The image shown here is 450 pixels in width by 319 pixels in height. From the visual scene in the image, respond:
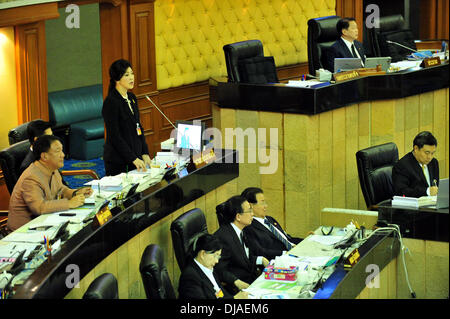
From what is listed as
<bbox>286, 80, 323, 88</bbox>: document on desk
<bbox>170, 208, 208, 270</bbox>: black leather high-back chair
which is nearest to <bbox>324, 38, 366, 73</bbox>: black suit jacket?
<bbox>286, 80, 323, 88</bbox>: document on desk

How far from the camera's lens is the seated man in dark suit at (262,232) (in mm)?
5172

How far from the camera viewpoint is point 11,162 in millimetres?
5145

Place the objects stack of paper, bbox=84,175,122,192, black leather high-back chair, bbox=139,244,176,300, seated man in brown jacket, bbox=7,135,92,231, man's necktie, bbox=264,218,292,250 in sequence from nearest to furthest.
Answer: black leather high-back chair, bbox=139,244,176,300 → seated man in brown jacket, bbox=7,135,92,231 → stack of paper, bbox=84,175,122,192 → man's necktie, bbox=264,218,292,250

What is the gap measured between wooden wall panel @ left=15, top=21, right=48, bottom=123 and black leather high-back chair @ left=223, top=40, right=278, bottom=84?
1510 mm

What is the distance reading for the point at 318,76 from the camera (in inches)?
265

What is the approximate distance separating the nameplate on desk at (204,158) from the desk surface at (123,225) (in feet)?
0.12

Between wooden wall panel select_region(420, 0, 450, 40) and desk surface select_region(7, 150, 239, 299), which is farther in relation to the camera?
wooden wall panel select_region(420, 0, 450, 40)

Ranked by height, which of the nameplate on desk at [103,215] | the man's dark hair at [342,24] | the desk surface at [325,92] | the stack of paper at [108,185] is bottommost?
the nameplate on desk at [103,215]

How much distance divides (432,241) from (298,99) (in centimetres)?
192

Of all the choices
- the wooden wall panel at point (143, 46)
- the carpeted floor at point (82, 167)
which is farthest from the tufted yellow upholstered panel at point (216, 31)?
the carpeted floor at point (82, 167)

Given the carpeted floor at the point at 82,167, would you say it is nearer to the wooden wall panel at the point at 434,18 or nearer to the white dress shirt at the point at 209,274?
the white dress shirt at the point at 209,274

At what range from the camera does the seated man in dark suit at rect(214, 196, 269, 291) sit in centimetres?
491

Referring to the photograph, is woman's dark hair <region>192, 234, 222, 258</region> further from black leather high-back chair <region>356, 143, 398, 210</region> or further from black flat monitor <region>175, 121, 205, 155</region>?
black leather high-back chair <region>356, 143, 398, 210</region>

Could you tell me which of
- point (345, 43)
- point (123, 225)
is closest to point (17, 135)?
A: point (123, 225)
